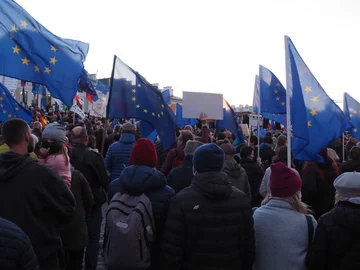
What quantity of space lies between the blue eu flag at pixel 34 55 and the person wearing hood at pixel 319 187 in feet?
11.6

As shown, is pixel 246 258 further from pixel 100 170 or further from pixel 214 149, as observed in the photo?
pixel 100 170

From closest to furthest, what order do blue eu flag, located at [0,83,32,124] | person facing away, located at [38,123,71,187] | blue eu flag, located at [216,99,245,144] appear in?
person facing away, located at [38,123,71,187]
blue eu flag, located at [0,83,32,124]
blue eu flag, located at [216,99,245,144]

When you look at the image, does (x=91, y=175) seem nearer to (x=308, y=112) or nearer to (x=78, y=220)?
(x=78, y=220)

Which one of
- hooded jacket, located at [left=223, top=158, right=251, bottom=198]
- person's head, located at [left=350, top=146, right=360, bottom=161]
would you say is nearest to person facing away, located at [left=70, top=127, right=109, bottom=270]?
hooded jacket, located at [left=223, top=158, right=251, bottom=198]

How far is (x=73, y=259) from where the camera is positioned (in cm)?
498

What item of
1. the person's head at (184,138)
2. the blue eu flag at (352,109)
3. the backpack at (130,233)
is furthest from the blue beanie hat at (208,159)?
the blue eu flag at (352,109)

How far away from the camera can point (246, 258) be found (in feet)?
11.8

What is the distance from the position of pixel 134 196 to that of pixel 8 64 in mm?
3461

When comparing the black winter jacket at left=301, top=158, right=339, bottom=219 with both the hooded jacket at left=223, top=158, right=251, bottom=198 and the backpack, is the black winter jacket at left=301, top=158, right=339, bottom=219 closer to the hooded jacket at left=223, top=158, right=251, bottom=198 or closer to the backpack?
the hooded jacket at left=223, top=158, right=251, bottom=198

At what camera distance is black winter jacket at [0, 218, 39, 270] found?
2.09m

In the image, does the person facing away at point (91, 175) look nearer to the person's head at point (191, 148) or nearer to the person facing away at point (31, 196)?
the person's head at point (191, 148)

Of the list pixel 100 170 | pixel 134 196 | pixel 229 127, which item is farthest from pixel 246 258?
pixel 229 127

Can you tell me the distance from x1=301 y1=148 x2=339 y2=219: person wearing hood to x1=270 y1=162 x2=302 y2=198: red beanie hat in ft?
8.15

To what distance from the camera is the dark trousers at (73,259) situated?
491 centimetres
